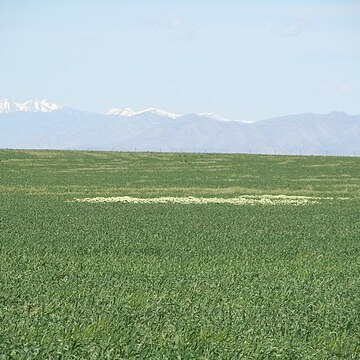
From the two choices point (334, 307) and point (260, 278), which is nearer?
point (334, 307)

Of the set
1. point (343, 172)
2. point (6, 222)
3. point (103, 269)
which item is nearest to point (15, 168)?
point (343, 172)

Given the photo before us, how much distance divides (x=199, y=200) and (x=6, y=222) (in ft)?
72.6

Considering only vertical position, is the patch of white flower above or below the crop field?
below

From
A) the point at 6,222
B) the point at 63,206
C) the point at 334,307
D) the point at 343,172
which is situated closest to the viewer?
the point at 334,307

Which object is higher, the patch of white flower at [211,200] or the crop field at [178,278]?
the crop field at [178,278]

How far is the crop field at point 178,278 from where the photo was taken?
13227 millimetres

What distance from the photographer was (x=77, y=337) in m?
13.1

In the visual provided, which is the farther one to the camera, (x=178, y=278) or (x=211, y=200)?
(x=211, y=200)

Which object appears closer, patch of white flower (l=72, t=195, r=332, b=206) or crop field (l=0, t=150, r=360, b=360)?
crop field (l=0, t=150, r=360, b=360)

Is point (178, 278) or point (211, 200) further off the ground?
point (178, 278)

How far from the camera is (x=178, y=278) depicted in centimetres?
2095

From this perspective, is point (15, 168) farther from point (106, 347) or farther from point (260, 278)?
point (106, 347)

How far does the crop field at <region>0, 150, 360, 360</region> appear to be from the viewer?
521 inches

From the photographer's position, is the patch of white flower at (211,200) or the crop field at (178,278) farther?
the patch of white flower at (211,200)
